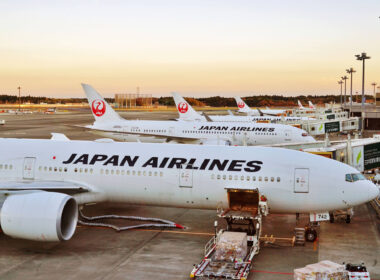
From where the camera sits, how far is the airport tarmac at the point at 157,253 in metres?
13.5

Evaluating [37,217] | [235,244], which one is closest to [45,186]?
[37,217]

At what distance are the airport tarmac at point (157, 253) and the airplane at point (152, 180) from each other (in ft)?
2.98

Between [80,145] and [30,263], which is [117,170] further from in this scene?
[30,263]

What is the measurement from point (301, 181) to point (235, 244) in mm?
3777

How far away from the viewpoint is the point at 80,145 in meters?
19.1

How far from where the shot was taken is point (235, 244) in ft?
45.4

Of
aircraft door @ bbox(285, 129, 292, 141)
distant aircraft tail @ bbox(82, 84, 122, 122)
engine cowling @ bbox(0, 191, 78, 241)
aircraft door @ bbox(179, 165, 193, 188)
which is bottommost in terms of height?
engine cowling @ bbox(0, 191, 78, 241)

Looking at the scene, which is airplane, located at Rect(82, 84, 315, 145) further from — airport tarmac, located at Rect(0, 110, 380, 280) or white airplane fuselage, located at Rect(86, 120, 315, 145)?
airport tarmac, located at Rect(0, 110, 380, 280)

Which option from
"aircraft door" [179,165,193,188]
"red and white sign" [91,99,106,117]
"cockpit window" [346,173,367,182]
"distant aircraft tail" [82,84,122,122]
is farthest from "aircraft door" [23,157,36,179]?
"red and white sign" [91,99,106,117]

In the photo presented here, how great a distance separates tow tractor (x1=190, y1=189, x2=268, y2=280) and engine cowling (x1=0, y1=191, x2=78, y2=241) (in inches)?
189

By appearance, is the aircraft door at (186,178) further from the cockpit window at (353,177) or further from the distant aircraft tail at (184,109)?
the distant aircraft tail at (184,109)

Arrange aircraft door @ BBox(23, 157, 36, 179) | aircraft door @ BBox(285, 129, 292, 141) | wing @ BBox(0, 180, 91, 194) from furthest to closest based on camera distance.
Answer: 1. aircraft door @ BBox(285, 129, 292, 141)
2. aircraft door @ BBox(23, 157, 36, 179)
3. wing @ BBox(0, 180, 91, 194)

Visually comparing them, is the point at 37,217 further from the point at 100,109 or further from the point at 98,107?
the point at 100,109

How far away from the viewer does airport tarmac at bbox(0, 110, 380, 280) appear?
13.5 metres
